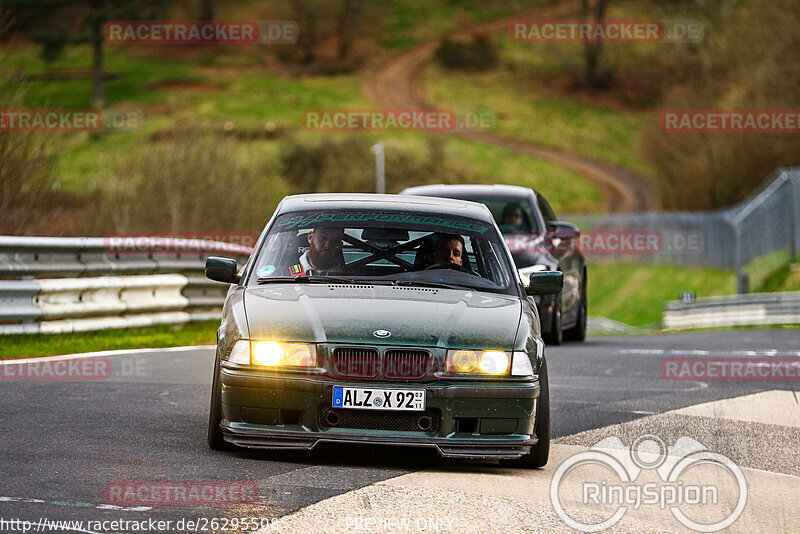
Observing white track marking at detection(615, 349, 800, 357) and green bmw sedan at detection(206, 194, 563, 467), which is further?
white track marking at detection(615, 349, 800, 357)

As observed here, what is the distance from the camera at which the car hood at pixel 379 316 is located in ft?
24.5

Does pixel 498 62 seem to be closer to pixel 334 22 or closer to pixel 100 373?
pixel 334 22

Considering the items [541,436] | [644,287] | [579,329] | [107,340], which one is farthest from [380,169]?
[541,436]

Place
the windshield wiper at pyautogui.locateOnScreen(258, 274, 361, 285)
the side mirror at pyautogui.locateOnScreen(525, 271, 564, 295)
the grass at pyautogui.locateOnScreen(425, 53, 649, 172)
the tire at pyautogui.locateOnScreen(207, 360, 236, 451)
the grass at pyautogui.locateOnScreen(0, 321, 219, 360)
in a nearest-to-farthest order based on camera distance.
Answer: the tire at pyautogui.locateOnScreen(207, 360, 236, 451), the windshield wiper at pyautogui.locateOnScreen(258, 274, 361, 285), the side mirror at pyautogui.locateOnScreen(525, 271, 564, 295), the grass at pyautogui.locateOnScreen(0, 321, 219, 360), the grass at pyautogui.locateOnScreen(425, 53, 649, 172)

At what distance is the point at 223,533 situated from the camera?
576 cm

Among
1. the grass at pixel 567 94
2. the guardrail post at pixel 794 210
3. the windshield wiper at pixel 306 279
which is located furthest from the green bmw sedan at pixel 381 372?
the grass at pixel 567 94

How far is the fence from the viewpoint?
41.2 m

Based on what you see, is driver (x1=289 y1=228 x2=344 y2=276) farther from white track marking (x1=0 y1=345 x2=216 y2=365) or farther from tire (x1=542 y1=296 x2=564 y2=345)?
tire (x1=542 y1=296 x2=564 y2=345)

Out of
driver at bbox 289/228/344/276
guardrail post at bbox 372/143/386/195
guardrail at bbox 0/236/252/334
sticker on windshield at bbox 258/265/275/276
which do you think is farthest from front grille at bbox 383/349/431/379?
guardrail post at bbox 372/143/386/195

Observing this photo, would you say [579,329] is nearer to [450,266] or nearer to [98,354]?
[98,354]

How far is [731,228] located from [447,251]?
41.4 meters

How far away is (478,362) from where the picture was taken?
752cm

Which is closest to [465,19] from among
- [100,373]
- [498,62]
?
[498,62]

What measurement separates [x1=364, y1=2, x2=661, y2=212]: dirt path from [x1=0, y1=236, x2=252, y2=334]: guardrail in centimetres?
5794
